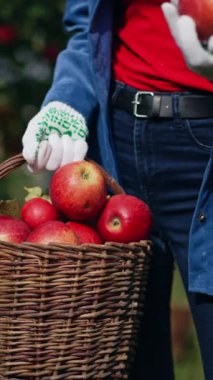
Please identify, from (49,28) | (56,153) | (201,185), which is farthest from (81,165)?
(49,28)

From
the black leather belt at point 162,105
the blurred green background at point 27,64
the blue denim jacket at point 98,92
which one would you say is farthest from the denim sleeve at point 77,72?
the blurred green background at point 27,64

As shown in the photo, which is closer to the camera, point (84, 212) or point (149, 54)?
point (84, 212)

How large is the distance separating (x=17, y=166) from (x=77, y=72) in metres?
0.35

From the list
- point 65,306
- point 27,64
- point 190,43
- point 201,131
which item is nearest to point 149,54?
point 201,131

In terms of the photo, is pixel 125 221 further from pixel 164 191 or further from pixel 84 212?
pixel 164 191

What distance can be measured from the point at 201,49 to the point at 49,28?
10.2ft

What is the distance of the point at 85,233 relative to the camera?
2445mm

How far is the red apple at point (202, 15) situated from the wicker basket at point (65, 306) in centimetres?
47

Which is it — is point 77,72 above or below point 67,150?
above

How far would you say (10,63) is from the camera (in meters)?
5.48

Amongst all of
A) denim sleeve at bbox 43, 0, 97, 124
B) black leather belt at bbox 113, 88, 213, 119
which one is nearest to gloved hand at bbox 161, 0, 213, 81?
black leather belt at bbox 113, 88, 213, 119

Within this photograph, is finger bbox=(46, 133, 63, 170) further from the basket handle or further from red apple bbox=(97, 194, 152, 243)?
red apple bbox=(97, 194, 152, 243)

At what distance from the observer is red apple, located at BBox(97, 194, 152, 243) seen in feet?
8.05

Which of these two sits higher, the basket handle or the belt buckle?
the belt buckle
